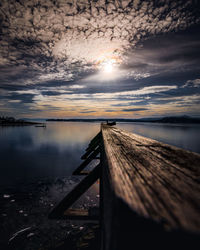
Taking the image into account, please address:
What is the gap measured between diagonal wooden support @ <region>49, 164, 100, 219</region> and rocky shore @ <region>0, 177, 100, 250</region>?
193 cm

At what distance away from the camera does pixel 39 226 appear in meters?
3.97

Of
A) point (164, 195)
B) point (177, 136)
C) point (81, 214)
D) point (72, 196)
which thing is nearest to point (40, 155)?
point (81, 214)

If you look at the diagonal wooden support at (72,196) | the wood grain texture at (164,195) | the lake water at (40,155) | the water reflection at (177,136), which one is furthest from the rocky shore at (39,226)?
the water reflection at (177,136)

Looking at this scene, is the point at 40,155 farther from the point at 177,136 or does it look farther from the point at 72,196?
the point at 177,136

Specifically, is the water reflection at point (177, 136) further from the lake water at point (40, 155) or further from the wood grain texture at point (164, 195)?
the wood grain texture at point (164, 195)

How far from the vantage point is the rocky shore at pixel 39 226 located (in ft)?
11.2

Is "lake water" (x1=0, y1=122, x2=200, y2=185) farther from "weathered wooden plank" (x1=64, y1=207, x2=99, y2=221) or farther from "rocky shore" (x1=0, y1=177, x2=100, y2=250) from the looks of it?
"weathered wooden plank" (x1=64, y1=207, x2=99, y2=221)

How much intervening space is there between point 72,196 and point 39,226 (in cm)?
305

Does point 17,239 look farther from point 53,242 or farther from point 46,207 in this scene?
point 46,207

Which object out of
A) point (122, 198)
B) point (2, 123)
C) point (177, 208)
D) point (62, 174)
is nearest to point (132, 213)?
point (122, 198)

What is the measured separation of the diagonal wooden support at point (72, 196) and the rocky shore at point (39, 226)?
1.93 metres

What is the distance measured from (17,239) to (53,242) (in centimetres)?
110

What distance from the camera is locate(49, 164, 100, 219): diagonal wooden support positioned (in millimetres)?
2262

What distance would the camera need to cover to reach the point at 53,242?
3482 millimetres
